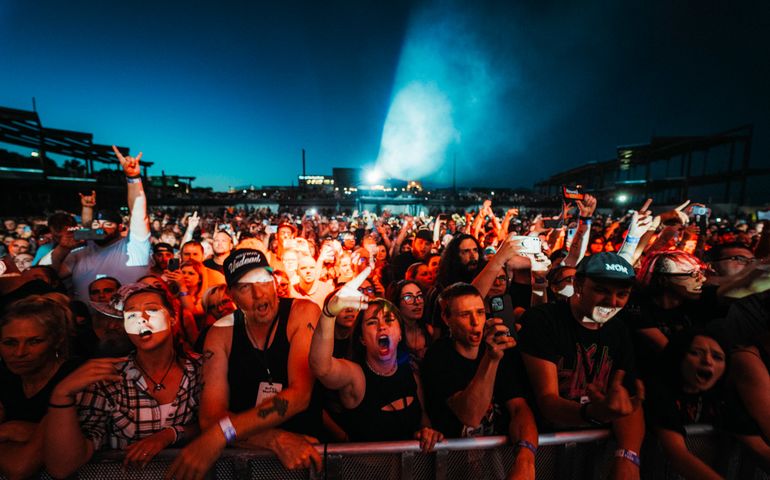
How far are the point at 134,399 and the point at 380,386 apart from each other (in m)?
1.46

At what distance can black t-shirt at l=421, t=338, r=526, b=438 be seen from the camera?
2.08m

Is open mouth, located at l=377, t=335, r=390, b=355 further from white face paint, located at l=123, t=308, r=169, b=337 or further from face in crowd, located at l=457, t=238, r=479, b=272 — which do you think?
face in crowd, located at l=457, t=238, r=479, b=272

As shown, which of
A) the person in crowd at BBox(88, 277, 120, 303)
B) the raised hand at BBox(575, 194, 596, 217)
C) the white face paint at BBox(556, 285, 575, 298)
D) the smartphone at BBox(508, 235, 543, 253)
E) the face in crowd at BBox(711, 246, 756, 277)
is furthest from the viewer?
the raised hand at BBox(575, 194, 596, 217)

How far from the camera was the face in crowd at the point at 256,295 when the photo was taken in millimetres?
2012

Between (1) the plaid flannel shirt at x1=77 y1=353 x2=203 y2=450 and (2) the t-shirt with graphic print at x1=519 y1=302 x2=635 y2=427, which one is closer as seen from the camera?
(1) the plaid flannel shirt at x1=77 y1=353 x2=203 y2=450

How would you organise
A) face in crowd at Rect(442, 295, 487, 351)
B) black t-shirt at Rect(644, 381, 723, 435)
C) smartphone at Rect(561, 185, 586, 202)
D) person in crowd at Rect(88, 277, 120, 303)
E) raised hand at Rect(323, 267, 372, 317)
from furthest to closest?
1. smartphone at Rect(561, 185, 586, 202)
2. person in crowd at Rect(88, 277, 120, 303)
3. face in crowd at Rect(442, 295, 487, 351)
4. black t-shirt at Rect(644, 381, 723, 435)
5. raised hand at Rect(323, 267, 372, 317)

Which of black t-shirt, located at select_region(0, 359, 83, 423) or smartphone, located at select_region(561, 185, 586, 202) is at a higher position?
smartphone, located at select_region(561, 185, 586, 202)

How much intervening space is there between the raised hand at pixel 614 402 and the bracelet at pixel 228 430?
1.92 m

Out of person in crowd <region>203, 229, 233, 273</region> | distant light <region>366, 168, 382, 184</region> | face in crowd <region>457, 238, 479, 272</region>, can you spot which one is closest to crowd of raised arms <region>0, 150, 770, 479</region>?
face in crowd <region>457, 238, 479, 272</region>

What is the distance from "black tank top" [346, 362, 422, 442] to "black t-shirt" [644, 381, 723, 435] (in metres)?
1.42

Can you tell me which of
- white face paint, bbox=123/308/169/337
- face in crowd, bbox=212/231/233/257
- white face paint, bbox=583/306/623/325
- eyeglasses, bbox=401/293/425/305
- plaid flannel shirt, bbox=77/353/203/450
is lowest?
plaid flannel shirt, bbox=77/353/203/450

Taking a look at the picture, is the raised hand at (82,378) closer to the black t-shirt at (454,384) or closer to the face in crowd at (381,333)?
the face in crowd at (381,333)

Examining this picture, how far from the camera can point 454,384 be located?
2055 millimetres

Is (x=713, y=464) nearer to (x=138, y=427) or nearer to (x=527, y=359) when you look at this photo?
(x=527, y=359)
